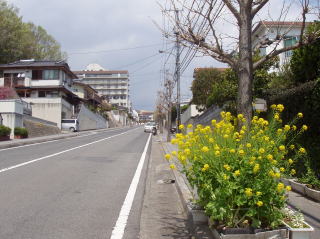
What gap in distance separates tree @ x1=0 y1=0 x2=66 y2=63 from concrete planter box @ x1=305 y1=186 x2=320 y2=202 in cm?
5290

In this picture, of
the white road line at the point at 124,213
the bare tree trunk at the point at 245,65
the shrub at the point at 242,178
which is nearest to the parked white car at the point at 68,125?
the white road line at the point at 124,213

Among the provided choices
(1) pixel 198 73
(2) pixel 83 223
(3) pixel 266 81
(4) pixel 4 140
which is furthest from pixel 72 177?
(1) pixel 198 73

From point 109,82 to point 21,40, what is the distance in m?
93.5

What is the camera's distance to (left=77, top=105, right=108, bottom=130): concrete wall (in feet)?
202

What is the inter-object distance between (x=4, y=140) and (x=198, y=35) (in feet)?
83.5

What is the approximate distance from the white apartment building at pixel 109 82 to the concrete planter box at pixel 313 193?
141 metres

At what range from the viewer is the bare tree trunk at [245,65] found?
5684 millimetres

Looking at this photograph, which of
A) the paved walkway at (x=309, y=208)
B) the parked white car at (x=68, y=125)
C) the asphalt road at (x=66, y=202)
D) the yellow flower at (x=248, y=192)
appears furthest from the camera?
the parked white car at (x=68, y=125)

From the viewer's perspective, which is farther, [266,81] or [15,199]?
[266,81]

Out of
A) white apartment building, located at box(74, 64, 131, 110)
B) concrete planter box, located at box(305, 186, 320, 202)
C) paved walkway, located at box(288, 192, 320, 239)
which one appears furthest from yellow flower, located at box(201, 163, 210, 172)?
white apartment building, located at box(74, 64, 131, 110)

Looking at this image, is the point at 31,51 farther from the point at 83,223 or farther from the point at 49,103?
the point at 83,223

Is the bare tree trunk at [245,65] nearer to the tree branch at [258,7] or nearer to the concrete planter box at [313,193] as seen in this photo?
the tree branch at [258,7]

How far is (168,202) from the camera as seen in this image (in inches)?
328

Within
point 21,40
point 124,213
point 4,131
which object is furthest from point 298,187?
point 21,40
